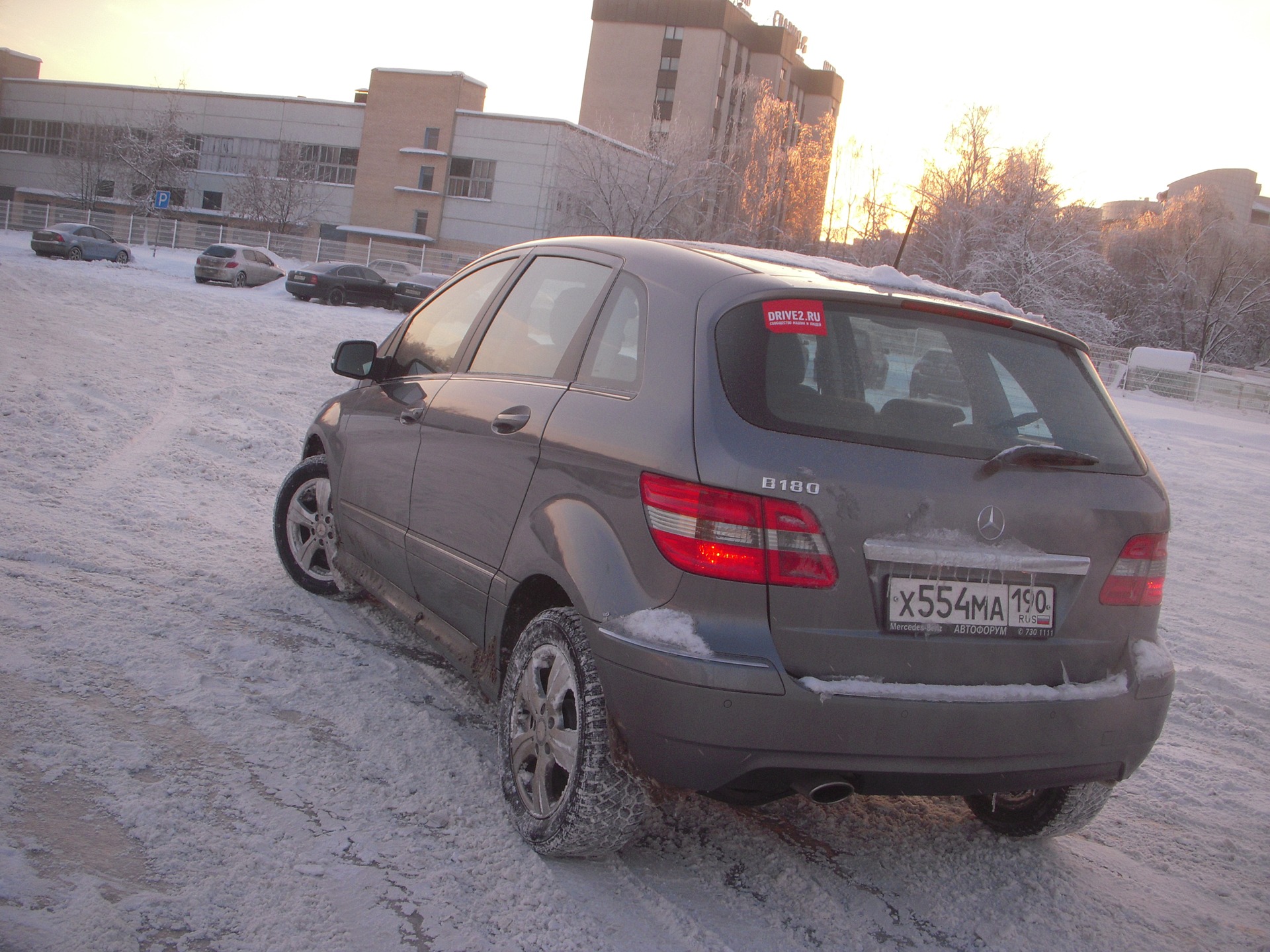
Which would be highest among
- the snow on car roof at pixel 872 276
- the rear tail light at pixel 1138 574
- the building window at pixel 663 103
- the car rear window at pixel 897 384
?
the building window at pixel 663 103

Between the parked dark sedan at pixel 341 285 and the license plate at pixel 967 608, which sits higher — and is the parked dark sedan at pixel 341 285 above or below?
above

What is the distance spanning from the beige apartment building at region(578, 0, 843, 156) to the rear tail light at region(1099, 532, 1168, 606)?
76.0 m

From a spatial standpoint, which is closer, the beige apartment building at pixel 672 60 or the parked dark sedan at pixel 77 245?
the parked dark sedan at pixel 77 245

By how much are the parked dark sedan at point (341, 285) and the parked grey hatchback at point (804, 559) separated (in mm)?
27892

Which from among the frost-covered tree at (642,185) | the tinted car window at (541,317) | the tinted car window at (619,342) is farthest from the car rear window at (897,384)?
the frost-covered tree at (642,185)

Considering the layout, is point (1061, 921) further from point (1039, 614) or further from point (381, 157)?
point (381, 157)

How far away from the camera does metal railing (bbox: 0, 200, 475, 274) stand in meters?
45.3

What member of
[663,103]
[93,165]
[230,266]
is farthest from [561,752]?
[663,103]

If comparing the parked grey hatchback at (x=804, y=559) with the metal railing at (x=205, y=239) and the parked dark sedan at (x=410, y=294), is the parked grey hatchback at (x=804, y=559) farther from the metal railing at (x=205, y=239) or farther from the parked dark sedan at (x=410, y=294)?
the metal railing at (x=205, y=239)

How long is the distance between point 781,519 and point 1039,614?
78 centimetres

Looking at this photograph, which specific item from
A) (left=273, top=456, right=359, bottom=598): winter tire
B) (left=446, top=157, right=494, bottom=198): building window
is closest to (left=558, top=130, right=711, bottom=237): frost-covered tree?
(left=446, top=157, right=494, bottom=198): building window

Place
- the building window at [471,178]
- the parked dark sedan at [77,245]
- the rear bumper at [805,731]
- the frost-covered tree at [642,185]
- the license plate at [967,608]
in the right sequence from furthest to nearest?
the building window at [471,178]
the frost-covered tree at [642,185]
the parked dark sedan at [77,245]
the license plate at [967,608]
the rear bumper at [805,731]

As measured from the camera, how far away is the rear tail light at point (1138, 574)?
112 inches

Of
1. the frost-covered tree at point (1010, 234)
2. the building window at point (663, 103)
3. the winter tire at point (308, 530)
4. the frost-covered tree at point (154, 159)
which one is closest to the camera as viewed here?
the winter tire at point (308, 530)
